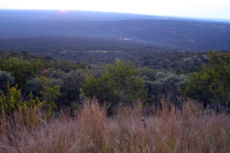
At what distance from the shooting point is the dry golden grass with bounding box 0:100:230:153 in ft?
7.78

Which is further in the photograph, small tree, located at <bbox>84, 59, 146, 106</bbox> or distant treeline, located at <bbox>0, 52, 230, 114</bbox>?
small tree, located at <bbox>84, 59, 146, 106</bbox>

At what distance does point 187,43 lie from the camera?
71.4 m

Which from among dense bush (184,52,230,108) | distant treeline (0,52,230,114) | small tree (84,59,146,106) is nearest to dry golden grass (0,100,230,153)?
distant treeline (0,52,230,114)

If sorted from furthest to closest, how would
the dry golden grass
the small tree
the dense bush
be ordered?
the small tree < the dense bush < the dry golden grass

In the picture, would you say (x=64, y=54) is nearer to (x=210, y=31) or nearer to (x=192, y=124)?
(x=192, y=124)

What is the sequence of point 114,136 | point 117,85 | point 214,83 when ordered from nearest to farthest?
1. point 114,136
2. point 214,83
3. point 117,85

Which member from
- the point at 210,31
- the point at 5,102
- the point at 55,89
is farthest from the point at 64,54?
the point at 210,31

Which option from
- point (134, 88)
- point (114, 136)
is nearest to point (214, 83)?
point (134, 88)

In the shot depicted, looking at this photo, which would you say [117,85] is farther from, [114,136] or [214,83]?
[114,136]

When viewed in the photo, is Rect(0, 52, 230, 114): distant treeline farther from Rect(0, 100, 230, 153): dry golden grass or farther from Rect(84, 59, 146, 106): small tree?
Rect(0, 100, 230, 153): dry golden grass

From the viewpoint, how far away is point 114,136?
2885mm

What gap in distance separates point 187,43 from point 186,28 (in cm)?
2367

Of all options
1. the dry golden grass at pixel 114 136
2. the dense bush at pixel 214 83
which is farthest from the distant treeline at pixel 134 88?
the dry golden grass at pixel 114 136

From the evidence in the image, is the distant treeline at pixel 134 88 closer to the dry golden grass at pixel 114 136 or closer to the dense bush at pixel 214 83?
the dense bush at pixel 214 83
